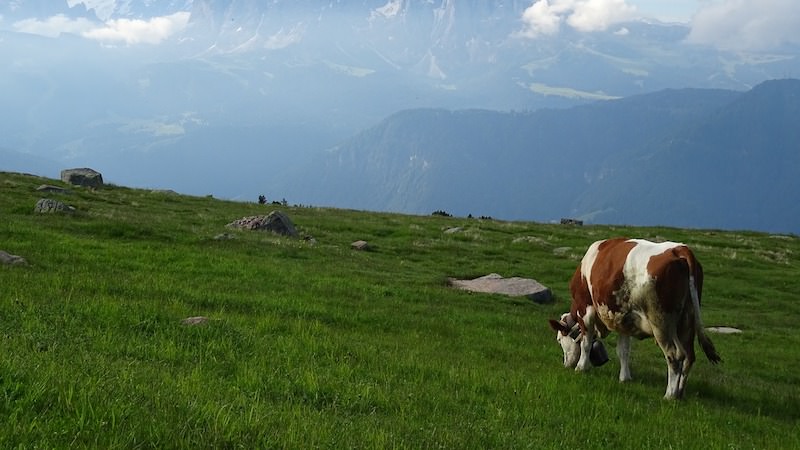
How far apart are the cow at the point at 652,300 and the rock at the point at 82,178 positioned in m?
62.0

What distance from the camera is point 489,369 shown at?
12.7 m

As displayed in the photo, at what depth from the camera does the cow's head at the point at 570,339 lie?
589 inches

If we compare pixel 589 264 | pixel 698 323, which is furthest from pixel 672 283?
pixel 589 264

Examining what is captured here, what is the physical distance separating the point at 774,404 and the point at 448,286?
15158 millimetres

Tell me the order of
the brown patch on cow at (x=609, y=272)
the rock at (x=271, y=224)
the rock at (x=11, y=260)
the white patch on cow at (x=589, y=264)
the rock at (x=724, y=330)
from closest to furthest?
1. the brown patch on cow at (x=609, y=272)
2. the white patch on cow at (x=589, y=264)
3. the rock at (x=11, y=260)
4. the rock at (x=724, y=330)
5. the rock at (x=271, y=224)

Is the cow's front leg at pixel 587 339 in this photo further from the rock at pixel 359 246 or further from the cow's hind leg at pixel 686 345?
the rock at pixel 359 246

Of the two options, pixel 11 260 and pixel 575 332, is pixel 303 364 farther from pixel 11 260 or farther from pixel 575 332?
pixel 11 260

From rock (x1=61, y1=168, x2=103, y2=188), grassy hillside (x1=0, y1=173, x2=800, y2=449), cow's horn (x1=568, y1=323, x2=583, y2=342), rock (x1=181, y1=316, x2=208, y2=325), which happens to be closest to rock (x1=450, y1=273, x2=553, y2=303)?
grassy hillside (x1=0, y1=173, x2=800, y2=449)

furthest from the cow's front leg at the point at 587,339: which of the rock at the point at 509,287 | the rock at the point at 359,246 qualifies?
the rock at the point at 359,246

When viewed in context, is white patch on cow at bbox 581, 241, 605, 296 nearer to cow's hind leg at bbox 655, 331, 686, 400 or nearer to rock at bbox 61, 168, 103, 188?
cow's hind leg at bbox 655, 331, 686, 400

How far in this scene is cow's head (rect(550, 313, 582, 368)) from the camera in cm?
1497

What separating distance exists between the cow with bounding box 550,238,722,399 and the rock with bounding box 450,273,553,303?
12293 millimetres

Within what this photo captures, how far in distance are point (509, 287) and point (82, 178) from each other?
54.7 metres

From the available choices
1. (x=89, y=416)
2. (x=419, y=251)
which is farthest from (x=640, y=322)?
(x=419, y=251)
